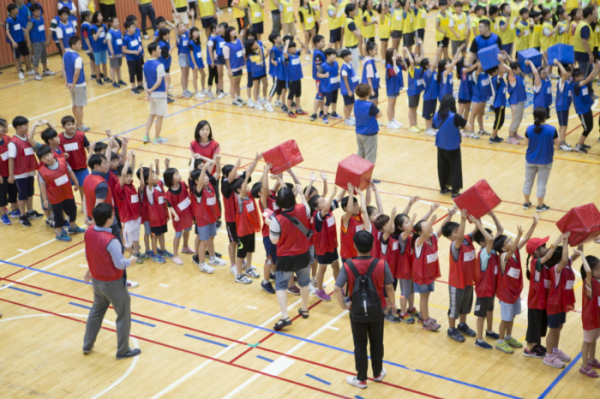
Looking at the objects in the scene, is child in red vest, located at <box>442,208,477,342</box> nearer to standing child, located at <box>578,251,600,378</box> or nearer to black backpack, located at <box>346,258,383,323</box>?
standing child, located at <box>578,251,600,378</box>

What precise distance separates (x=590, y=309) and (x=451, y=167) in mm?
5323

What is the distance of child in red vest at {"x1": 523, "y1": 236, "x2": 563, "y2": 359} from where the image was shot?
7.47m

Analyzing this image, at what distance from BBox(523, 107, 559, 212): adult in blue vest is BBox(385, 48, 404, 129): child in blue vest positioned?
4.56m

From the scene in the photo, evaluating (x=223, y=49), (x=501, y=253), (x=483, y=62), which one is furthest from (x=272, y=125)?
(x=501, y=253)

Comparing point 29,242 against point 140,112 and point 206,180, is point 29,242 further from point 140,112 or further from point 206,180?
point 140,112

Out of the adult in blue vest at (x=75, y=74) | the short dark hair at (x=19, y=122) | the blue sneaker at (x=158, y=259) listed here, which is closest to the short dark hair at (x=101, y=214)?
the blue sneaker at (x=158, y=259)

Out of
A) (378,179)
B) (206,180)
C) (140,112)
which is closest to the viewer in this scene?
(206,180)

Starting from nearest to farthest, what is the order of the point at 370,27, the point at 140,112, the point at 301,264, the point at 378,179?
the point at 301,264
the point at 378,179
the point at 140,112
the point at 370,27

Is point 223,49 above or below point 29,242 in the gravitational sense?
above

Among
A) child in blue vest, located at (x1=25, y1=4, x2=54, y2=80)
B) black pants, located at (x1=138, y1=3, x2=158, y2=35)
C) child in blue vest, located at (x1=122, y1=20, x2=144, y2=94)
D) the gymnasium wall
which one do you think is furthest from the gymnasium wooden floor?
black pants, located at (x1=138, y1=3, x2=158, y2=35)

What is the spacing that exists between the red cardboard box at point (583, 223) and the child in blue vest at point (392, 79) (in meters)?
8.55

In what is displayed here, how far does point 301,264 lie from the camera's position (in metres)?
8.27

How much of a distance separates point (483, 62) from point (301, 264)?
8087 mm

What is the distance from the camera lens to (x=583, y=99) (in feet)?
44.9
